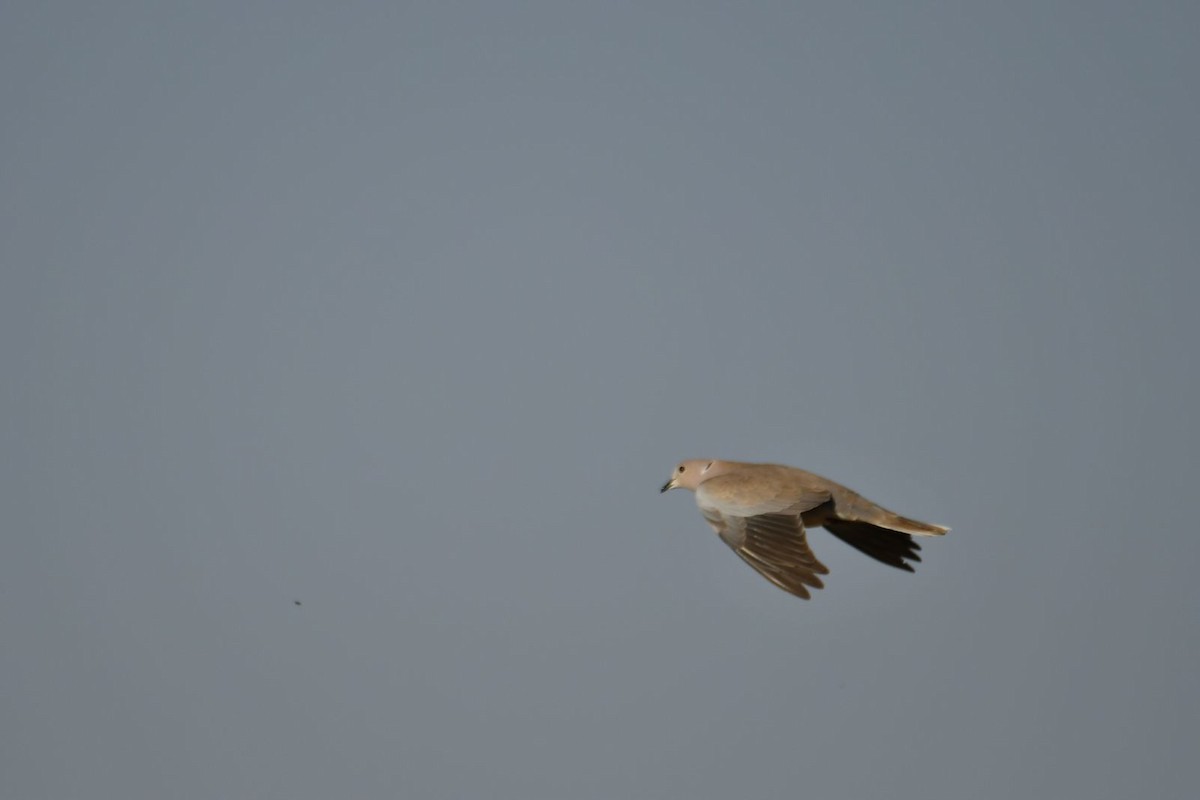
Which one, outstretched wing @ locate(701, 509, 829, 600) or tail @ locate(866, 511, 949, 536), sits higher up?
tail @ locate(866, 511, 949, 536)

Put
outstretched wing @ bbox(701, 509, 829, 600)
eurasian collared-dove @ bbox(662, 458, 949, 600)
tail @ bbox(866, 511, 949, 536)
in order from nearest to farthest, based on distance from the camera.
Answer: outstretched wing @ bbox(701, 509, 829, 600) < eurasian collared-dove @ bbox(662, 458, 949, 600) < tail @ bbox(866, 511, 949, 536)

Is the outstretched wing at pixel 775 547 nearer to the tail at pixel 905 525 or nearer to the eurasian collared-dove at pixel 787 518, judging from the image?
the eurasian collared-dove at pixel 787 518

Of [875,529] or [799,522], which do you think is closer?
[799,522]

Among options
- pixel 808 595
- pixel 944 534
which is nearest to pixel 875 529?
pixel 944 534

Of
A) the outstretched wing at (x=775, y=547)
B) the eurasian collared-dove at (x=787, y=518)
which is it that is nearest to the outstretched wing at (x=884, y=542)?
the eurasian collared-dove at (x=787, y=518)

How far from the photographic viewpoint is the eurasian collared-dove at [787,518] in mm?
29297

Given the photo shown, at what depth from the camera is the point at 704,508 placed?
31172 millimetres

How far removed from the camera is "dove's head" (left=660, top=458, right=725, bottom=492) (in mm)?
32844

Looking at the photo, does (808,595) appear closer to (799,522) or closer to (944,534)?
(799,522)

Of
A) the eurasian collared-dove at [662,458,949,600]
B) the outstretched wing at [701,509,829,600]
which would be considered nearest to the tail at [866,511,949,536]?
the eurasian collared-dove at [662,458,949,600]

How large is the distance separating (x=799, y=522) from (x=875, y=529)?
3048 millimetres

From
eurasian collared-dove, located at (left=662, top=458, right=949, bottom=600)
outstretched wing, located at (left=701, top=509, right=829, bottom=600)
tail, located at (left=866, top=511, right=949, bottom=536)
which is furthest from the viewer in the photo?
tail, located at (left=866, top=511, right=949, bottom=536)

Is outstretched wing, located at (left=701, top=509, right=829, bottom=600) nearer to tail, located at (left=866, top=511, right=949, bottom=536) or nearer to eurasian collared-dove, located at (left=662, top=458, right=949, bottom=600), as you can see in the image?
eurasian collared-dove, located at (left=662, top=458, right=949, bottom=600)

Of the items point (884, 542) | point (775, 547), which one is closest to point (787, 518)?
point (775, 547)
